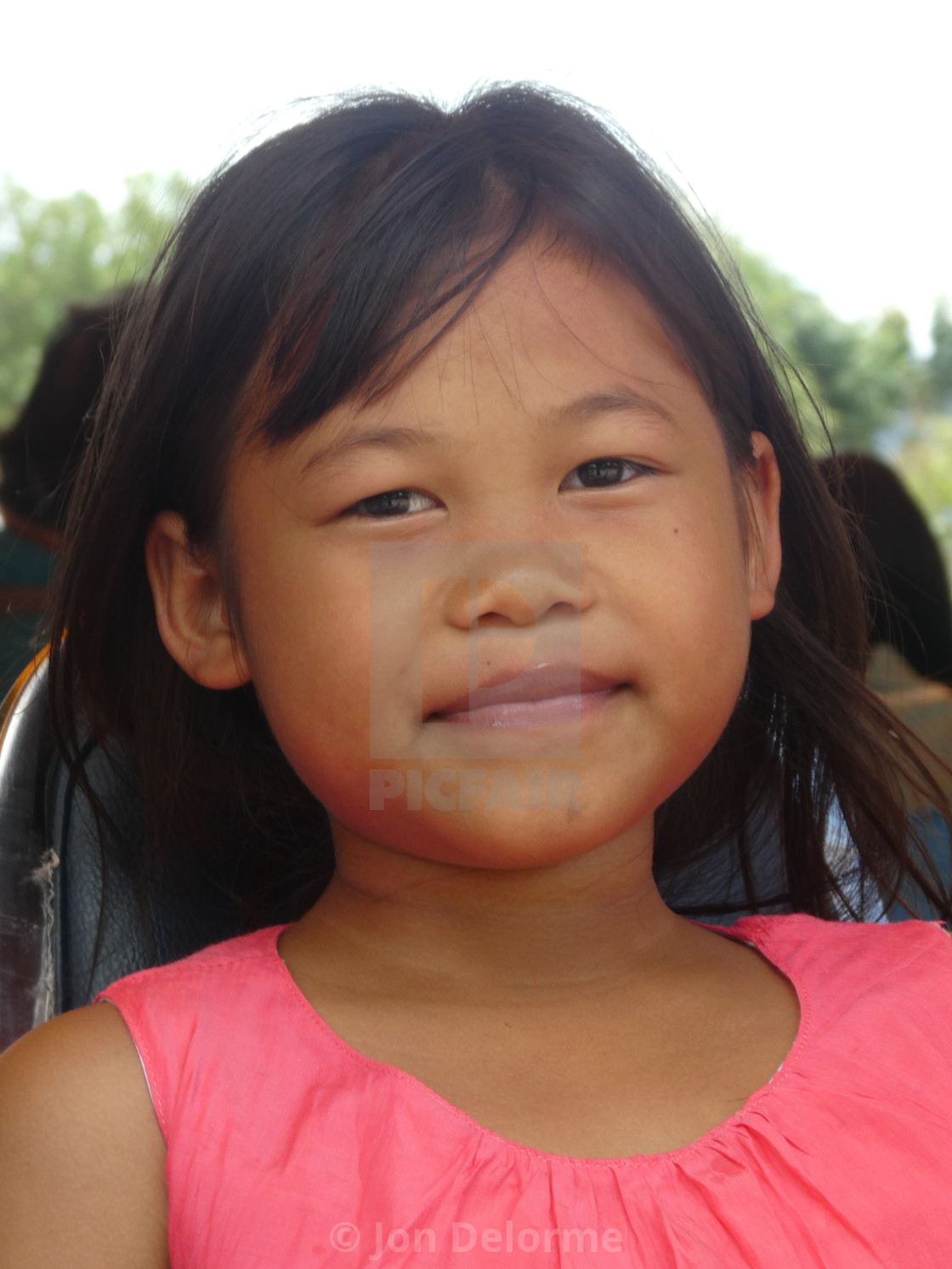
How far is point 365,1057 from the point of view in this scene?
0.95 meters

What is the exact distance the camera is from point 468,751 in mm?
904

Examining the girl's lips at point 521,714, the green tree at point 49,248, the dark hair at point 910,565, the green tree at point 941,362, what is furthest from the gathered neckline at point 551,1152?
the green tree at point 49,248

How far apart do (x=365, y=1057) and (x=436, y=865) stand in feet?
0.51

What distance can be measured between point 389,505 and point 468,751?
19cm

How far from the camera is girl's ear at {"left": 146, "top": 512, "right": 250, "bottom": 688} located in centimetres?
108

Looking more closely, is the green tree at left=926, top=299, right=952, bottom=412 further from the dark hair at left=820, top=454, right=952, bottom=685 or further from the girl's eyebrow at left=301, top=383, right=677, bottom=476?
the girl's eyebrow at left=301, top=383, right=677, bottom=476

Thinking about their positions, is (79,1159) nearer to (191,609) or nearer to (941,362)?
(191,609)

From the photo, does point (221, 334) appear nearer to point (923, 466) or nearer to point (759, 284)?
point (923, 466)

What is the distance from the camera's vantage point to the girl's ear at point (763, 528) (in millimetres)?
1134

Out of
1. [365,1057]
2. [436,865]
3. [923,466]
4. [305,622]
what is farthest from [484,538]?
[923,466]

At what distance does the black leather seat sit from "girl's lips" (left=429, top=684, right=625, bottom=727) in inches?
16.6

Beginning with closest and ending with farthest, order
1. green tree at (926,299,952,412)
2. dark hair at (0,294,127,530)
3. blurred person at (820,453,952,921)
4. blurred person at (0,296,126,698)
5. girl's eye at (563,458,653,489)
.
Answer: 1. girl's eye at (563,458,653,489)
2. blurred person at (820,453,952,921)
3. blurred person at (0,296,126,698)
4. dark hair at (0,294,127,530)
5. green tree at (926,299,952,412)

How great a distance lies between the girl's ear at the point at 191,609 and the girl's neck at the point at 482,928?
0.63 ft

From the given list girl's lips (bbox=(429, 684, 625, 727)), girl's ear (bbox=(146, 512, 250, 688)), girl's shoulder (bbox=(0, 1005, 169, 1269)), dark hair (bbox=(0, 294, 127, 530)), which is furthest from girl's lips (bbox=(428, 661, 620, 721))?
dark hair (bbox=(0, 294, 127, 530))
